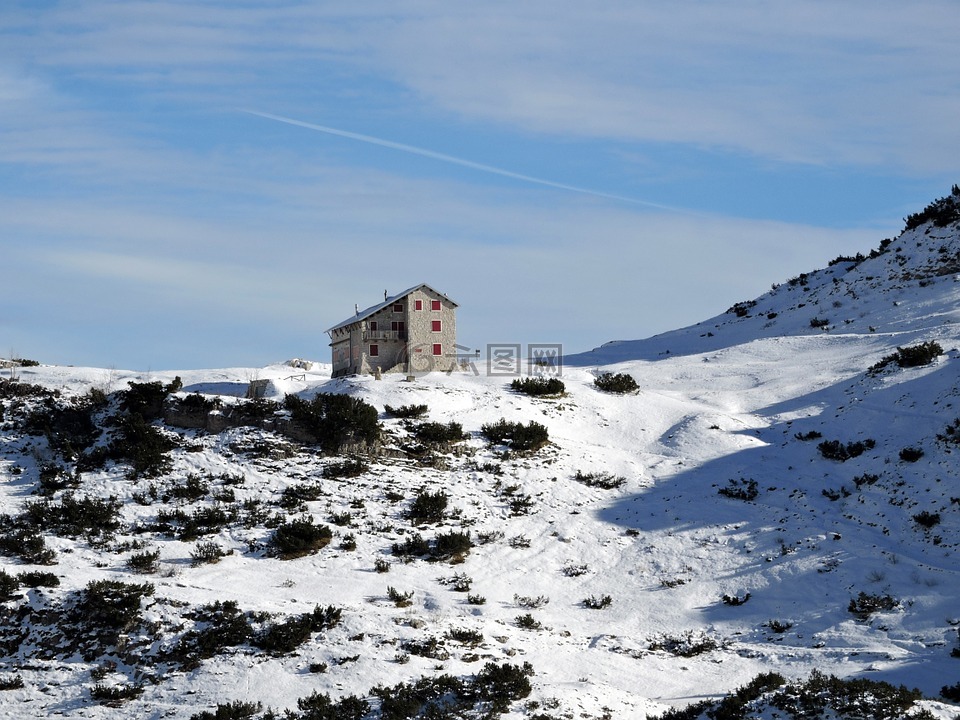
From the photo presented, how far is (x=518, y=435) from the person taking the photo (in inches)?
1451

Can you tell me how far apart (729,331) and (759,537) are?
114 ft

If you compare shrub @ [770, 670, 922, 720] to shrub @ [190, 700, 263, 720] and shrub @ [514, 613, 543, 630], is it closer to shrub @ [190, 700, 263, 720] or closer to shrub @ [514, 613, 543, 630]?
shrub @ [514, 613, 543, 630]

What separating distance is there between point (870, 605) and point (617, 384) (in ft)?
66.3

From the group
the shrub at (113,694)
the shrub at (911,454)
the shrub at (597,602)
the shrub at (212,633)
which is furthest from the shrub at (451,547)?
the shrub at (911,454)

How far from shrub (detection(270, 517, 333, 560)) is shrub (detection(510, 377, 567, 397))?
51.7 ft

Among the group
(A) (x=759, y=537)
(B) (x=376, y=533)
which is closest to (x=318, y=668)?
(B) (x=376, y=533)

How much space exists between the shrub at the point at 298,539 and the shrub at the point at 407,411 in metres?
9.51

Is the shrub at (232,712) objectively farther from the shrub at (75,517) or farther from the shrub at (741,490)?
the shrub at (741,490)

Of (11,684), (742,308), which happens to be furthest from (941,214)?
(11,684)

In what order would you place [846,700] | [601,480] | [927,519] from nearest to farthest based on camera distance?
[846,700]
[927,519]
[601,480]

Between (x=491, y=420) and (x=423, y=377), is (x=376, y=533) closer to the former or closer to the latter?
(x=491, y=420)

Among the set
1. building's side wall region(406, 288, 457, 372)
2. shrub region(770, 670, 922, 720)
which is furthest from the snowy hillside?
building's side wall region(406, 288, 457, 372)

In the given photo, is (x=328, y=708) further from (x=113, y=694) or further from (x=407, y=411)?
(x=407, y=411)

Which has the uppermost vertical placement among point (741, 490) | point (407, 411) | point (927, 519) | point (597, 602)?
point (407, 411)
